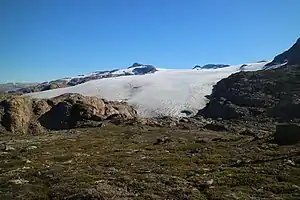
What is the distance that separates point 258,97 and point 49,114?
74379mm

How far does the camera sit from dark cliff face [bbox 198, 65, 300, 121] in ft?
420

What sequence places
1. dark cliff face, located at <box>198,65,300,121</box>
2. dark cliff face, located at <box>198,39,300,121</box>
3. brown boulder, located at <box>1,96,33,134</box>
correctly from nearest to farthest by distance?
brown boulder, located at <box>1,96,33,134</box> < dark cliff face, located at <box>198,39,300,121</box> < dark cliff face, located at <box>198,65,300,121</box>

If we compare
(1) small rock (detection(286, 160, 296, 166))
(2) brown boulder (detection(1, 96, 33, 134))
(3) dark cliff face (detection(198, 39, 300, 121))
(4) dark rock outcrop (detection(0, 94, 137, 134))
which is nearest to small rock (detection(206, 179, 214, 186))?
(1) small rock (detection(286, 160, 296, 166))

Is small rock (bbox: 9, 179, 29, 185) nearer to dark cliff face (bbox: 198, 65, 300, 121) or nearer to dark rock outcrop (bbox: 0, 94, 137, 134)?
dark rock outcrop (bbox: 0, 94, 137, 134)

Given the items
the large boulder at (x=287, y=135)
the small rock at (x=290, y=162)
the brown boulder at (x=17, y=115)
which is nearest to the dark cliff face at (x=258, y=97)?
the brown boulder at (x=17, y=115)

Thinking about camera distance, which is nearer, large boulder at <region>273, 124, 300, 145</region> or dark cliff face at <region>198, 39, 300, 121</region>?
large boulder at <region>273, 124, 300, 145</region>

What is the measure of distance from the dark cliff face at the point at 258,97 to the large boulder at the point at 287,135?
69.9 meters

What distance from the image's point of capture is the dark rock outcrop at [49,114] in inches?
4222

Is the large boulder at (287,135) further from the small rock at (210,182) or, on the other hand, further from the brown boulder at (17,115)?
the brown boulder at (17,115)

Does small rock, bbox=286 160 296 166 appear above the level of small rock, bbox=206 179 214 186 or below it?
below

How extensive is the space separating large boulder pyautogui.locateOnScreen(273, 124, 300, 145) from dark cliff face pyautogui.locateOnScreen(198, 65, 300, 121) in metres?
69.9

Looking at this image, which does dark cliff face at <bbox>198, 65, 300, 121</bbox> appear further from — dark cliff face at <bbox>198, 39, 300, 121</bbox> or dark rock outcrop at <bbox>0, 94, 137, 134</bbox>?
dark rock outcrop at <bbox>0, 94, 137, 134</bbox>

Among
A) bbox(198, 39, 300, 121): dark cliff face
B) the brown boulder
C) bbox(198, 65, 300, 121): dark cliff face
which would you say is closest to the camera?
the brown boulder

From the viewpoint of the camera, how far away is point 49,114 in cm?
11756
